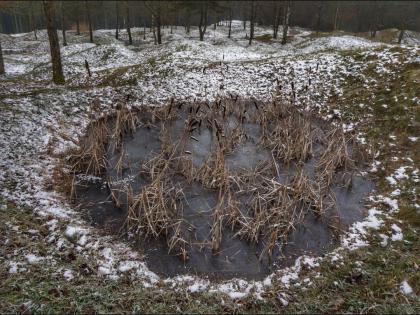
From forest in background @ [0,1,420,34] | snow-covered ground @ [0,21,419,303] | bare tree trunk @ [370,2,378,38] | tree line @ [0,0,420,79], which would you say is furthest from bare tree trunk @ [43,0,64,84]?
bare tree trunk @ [370,2,378,38]

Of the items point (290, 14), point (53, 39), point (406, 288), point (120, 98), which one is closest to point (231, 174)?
point (406, 288)

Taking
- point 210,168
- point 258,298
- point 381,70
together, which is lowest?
point 258,298

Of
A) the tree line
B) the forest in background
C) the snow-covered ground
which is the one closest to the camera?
the snow-covered ground

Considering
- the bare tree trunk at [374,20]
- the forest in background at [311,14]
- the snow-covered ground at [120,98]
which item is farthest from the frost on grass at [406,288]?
the forest in background at [311,14]

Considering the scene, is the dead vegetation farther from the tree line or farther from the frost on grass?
the tree line

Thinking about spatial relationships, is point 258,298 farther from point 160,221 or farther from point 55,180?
point 55,180

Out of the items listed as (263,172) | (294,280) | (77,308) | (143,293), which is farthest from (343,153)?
(77,308)

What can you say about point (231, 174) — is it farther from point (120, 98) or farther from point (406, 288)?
point (120, 98)
